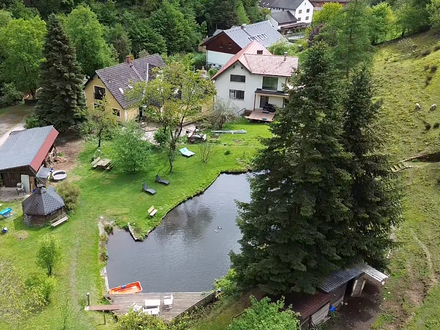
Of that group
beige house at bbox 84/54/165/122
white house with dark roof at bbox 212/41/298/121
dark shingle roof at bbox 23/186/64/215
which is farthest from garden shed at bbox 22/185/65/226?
white house with dark roof at bbox 212/41/298/121

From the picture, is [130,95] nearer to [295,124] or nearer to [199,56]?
[295,124]

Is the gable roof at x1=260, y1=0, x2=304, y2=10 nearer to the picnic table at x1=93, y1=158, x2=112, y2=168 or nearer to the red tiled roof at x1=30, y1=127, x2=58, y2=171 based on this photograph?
the picnic table at x1=93, y1=158, x2=112, y2=168

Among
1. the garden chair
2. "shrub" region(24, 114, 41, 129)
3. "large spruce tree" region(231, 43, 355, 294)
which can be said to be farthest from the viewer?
"shrub" region(24, 114, 41, 129)

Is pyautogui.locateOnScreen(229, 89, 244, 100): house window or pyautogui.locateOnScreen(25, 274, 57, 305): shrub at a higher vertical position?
pyautogui.locateOnScreen(229, 89, 244, 100): house window

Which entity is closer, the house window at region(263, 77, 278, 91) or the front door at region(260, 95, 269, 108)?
the house window at region(263, 77, 278, 91)

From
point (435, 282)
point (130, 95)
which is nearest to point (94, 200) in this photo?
point (130, 95)

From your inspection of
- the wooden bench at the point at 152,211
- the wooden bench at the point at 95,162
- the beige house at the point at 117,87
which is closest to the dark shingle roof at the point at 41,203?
the wooden bench at the point at 152,211
